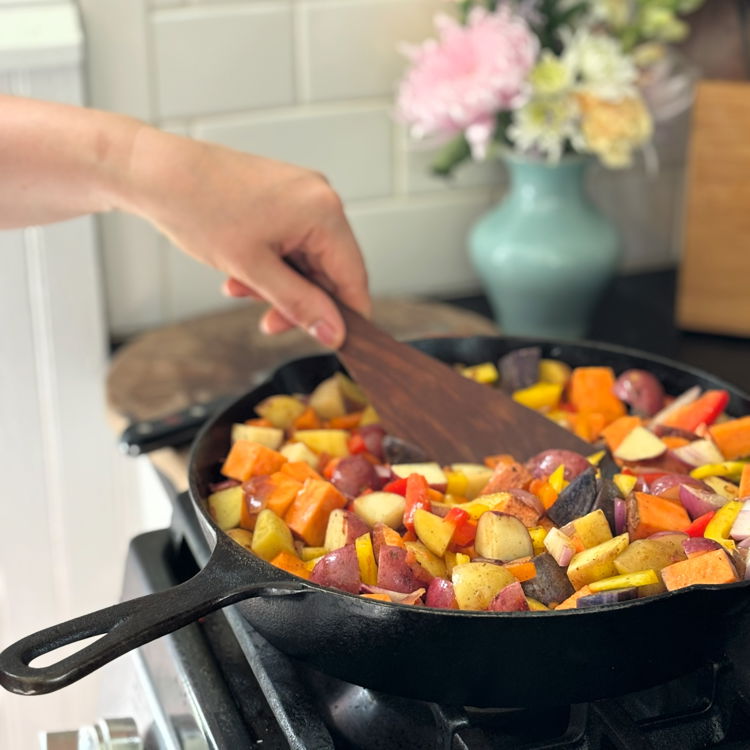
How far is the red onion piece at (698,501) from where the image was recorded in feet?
2.68

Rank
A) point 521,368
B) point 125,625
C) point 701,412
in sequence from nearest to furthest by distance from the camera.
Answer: point 125,625 → point 701,412 → point 521,368

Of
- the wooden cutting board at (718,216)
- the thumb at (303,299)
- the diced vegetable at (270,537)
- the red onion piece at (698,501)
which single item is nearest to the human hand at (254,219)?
the thumb at (303,299)

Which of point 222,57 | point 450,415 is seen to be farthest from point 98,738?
point 222,57

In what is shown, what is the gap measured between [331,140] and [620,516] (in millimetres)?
973

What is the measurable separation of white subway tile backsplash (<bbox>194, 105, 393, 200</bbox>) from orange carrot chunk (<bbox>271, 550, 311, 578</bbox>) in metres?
0.91

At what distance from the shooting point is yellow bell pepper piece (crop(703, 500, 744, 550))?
78cm

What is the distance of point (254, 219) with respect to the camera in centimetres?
100

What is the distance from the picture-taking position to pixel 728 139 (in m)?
1.49

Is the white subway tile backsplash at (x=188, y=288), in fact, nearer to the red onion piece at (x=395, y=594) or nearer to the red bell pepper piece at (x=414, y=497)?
the red bell pepper piece at (x=414, y=497)

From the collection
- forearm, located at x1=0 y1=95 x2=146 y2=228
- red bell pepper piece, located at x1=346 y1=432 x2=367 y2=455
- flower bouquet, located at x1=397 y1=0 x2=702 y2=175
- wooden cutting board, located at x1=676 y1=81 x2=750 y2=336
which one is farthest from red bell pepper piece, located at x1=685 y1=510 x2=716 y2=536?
wooden cutting board, located at x1=676 y1=81 x2=750 y2=336

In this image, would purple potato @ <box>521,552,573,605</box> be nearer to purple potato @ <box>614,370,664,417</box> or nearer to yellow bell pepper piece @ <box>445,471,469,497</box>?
yellow bell pepper piece @ <box>445,471,469,497</box>

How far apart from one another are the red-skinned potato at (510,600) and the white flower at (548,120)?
84 centimetres

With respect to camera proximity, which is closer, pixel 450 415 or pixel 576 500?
pixel 576 500

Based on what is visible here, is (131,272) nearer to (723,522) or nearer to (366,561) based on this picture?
(366,561)
